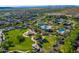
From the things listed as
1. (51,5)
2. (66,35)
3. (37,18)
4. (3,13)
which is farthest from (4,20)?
(66,35)

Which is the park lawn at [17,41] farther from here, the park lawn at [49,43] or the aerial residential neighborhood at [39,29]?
the park lawn at [49,43]

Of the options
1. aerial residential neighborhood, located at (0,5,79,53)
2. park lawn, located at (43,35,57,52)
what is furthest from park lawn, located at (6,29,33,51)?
park lawn, located at (43,35,57,52)

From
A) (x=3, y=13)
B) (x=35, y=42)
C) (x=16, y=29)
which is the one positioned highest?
(x=3, y=13)

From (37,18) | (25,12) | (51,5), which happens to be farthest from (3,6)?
Result: (51,5)

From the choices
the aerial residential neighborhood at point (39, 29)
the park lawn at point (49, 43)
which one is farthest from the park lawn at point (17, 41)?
the park lawn at point (49, 43)

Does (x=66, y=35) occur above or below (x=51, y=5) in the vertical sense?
below

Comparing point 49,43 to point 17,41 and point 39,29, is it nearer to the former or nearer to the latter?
point 39,29

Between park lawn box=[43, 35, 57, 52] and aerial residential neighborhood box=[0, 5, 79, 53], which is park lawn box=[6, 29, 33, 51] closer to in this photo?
aerial residential neighborhood box=[0, 5, 79, 53]

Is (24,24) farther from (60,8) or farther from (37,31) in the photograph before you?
(60,8)
